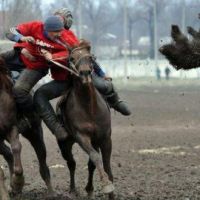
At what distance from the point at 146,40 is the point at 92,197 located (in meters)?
121

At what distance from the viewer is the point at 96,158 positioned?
11.3 m

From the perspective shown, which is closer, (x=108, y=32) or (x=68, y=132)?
(x=68, y=132)

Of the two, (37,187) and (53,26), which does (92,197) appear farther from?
(53,26)

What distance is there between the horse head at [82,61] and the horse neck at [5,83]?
3.58 feet

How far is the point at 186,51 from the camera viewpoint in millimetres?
10031

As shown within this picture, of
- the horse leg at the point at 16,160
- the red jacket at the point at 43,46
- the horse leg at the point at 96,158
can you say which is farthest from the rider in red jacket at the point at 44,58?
the horse leg at the point at 16,160

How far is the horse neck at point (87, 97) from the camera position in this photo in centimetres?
1154

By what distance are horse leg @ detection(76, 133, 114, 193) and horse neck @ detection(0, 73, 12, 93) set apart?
129 cm

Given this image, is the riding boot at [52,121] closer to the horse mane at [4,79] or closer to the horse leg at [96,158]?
the horse leg at [96,158]

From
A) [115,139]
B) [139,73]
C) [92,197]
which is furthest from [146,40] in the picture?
[92,197]

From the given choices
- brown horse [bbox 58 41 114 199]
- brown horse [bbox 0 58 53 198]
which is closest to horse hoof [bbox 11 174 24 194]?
brown horse [bbox 0 58 53 198]

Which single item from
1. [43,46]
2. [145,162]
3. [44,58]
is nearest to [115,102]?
[44,58]

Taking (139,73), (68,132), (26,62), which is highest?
(26,62)

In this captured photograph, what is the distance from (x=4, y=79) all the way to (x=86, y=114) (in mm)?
1358
